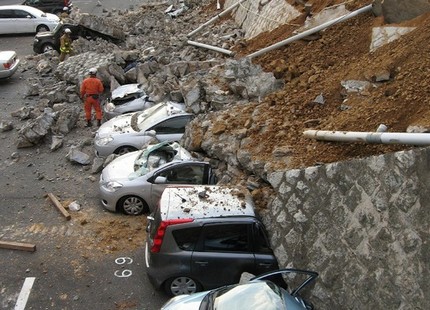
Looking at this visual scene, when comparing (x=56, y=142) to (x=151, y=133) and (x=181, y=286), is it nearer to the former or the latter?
(x=151, y=133)

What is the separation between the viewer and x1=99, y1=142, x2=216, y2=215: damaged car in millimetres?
9758

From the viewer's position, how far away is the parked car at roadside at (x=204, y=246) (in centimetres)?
743

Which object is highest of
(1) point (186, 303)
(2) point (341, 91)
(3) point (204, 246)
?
(2) point (341, 91)

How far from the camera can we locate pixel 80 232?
9508 millimetres

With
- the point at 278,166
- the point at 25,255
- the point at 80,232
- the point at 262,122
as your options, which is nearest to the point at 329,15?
the point at 262,122

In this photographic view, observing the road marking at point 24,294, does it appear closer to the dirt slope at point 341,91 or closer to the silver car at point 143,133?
the silver car at point 143,133

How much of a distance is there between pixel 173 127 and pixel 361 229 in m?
6.33

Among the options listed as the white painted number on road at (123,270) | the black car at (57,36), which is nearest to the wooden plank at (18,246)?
the white painted number on road at (123,270)

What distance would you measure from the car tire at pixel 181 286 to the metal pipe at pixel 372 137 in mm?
3170

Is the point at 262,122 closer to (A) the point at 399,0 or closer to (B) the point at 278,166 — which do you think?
(B) the point at 278,166

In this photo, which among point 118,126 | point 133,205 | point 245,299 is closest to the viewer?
point 245,299

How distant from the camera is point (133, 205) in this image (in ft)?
32.9

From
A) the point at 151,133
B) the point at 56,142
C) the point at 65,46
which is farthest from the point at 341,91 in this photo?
the point at 65,46

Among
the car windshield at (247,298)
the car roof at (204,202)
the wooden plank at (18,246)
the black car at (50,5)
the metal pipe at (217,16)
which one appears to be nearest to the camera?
the car windshield at (247,298)
